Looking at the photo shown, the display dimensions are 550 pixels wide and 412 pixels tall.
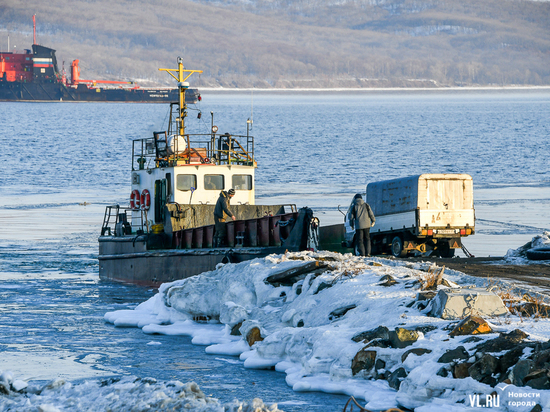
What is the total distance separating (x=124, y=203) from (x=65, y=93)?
128094 mm

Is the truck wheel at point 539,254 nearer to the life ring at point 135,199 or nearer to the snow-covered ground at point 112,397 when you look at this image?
the life ring at point 135,199

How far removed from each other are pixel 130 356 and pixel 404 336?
414cm

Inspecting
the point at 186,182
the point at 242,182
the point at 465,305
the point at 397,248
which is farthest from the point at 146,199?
the point at 465,305

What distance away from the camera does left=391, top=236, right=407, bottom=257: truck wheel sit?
17.6 meters

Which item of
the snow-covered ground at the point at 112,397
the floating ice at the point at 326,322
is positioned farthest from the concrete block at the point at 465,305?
the snow-covered ground at the point at 112,397

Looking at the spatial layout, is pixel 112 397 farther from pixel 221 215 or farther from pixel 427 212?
pixel 427 212

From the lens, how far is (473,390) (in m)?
7.95

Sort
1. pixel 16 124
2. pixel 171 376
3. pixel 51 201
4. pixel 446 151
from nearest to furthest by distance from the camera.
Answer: pixel 171 376 → pixel 51 201 → pixel 446 151 → pixel 16 124

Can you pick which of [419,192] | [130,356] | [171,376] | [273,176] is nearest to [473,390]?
[171,376]

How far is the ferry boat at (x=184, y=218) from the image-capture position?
661 inches

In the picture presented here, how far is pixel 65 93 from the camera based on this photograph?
15375 cm

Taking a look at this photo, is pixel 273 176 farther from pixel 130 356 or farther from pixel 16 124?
pixel 16 124

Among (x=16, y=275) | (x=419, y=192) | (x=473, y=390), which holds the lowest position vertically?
(x=16, y=275)

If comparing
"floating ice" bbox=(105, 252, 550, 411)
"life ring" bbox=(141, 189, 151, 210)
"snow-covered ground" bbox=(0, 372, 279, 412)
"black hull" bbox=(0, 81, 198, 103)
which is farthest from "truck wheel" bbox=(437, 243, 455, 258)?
"black hull" bbox=(0, 81, 198, 103)
